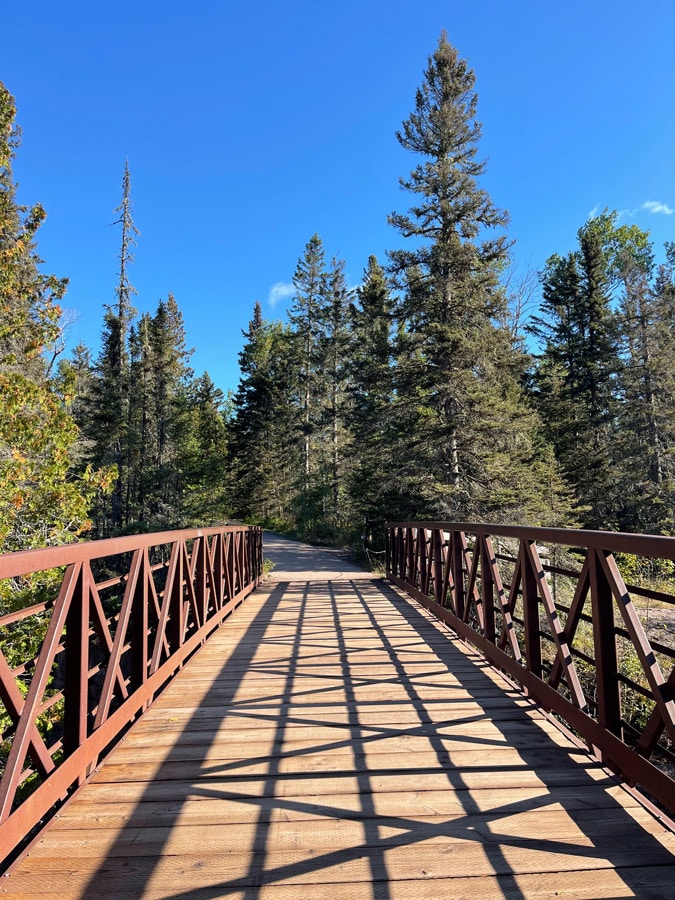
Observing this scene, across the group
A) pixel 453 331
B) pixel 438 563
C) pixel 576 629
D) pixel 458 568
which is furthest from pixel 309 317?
pixel 576 629

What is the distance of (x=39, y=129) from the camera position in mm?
13828

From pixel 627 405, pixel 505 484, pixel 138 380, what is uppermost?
A: pixel 138 380

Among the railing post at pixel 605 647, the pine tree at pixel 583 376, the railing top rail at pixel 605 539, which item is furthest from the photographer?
the pine tree at pixel 583 376

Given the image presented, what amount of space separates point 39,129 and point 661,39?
1502 centimetres

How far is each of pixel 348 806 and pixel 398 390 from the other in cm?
1199

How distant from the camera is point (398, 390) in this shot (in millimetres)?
13539

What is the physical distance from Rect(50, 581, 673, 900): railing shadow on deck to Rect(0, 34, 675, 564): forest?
4.99 metres

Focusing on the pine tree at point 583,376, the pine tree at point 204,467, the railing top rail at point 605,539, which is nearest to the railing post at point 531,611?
the railing top rail at point 605,539

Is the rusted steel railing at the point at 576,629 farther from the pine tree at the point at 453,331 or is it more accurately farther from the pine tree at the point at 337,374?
the pine tree at the point at 337,374

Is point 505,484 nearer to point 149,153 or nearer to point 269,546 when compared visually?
point 269,546

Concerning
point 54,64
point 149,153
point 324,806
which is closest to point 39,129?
point 54,64

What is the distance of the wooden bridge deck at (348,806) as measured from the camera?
5.35 feet

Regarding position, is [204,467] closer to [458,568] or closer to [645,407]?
[645,407]

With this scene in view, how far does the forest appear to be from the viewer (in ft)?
27.0
